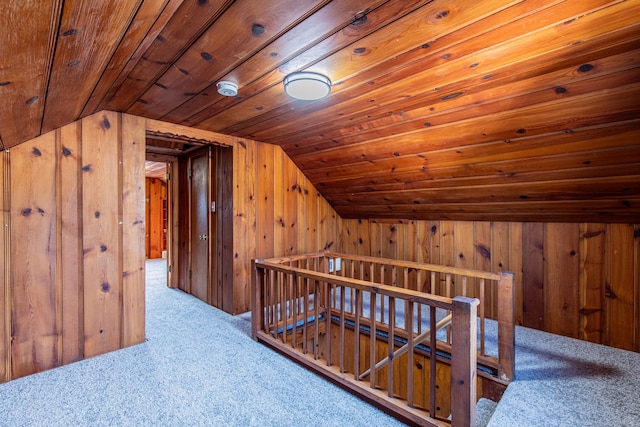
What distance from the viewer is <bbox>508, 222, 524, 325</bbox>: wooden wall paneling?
Answer: 2828mm

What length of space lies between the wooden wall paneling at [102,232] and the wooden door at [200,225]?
4.08 feet

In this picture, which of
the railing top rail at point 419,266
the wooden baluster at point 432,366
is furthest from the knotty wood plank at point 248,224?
the wooden baluster at point 432,366

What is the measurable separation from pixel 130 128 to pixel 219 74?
133cm

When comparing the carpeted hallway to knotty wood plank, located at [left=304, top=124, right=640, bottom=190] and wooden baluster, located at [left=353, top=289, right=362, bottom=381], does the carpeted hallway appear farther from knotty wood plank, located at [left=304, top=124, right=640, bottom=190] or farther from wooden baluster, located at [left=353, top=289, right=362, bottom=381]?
knotty wood plank, located at [left=304, top=124, right=640, bottom=190]

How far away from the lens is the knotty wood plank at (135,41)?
1.03 m

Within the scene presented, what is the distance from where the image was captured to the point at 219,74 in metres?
1.69

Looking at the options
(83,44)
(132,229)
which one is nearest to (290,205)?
(132,229)

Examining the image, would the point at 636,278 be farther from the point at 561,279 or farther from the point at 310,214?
the point at 310,214

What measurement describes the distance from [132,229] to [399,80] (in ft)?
7.96

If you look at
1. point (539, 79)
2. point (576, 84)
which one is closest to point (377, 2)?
point (539, 79)

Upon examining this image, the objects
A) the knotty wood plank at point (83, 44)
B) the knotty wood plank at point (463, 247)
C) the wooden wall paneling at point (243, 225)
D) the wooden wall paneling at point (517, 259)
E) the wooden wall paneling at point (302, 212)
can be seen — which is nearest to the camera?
the knotty wood plank at point (83, 44)

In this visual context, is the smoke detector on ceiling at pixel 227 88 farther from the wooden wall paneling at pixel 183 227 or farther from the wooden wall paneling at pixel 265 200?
the wooden wall paneling at pixel 183 227

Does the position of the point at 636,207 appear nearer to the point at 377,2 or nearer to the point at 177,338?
the point at 377,2

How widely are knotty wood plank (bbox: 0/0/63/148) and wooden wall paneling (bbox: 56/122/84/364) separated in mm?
685
